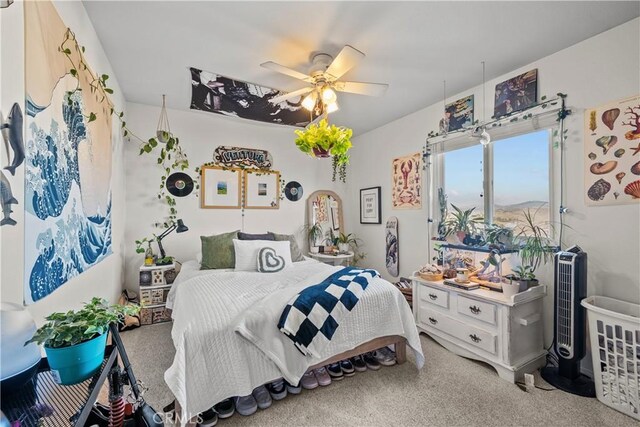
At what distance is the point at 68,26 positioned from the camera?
154cm

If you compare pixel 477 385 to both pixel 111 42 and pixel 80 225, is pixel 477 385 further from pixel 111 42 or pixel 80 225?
pixel 111 42

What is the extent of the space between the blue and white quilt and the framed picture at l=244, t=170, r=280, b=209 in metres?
2.12

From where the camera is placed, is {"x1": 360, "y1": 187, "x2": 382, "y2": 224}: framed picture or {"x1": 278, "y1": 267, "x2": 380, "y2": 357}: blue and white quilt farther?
{"x1": 360, "y1": 187, "x2": 382, "y2": 224}: framed picture

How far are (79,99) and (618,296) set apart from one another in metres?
3.79

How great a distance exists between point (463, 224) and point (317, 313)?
196 cm

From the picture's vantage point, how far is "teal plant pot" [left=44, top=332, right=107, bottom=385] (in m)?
0.71

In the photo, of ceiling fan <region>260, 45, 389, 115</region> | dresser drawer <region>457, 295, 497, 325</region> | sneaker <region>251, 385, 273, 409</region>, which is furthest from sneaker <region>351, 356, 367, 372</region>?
ceiling fan <region>260, 45, 389, 115</region>

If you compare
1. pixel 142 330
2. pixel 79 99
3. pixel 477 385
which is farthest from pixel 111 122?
pixel 477 385

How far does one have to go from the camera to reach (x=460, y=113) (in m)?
3.01

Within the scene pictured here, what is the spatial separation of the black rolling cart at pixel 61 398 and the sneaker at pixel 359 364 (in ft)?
5.59

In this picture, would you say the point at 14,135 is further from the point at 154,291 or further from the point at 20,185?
the point at 154,291

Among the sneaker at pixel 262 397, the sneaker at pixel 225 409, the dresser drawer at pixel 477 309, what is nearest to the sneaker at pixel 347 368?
the sneaker at pixel 262 397

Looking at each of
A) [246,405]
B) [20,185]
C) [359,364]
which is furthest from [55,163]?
[359,364]

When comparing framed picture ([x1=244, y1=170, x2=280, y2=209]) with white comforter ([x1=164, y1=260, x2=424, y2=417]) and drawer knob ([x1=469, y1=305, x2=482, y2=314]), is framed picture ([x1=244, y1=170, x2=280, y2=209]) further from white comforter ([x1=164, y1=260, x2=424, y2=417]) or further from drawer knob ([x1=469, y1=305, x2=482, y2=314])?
drawer knob ([x1=469, y1=305, x2=482, y2=314])
